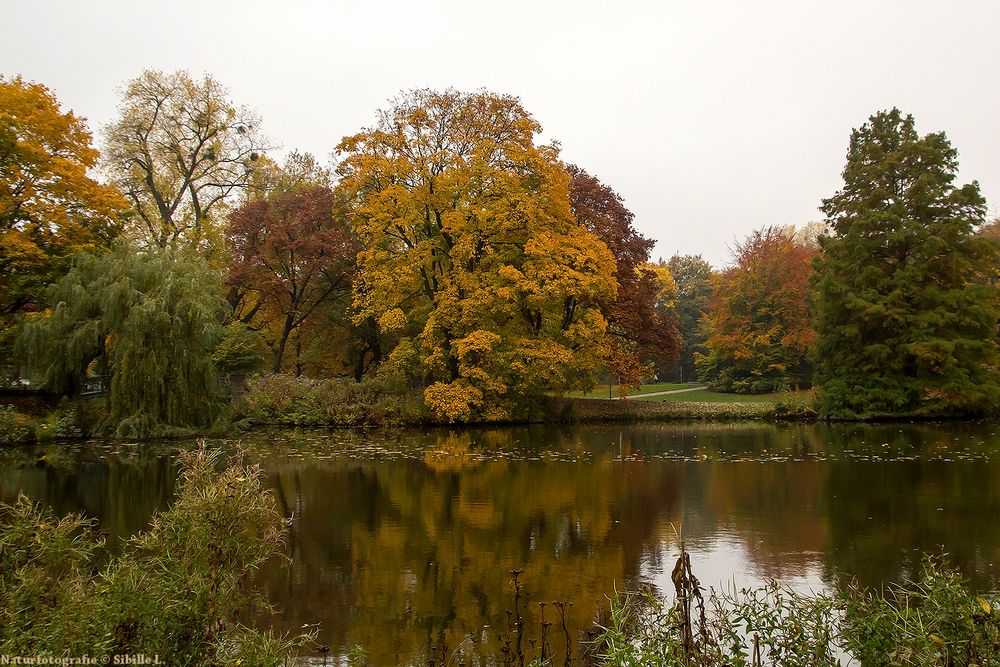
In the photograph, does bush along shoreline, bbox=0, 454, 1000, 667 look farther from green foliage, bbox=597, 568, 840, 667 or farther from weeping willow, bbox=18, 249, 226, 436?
weeping willow, bbox=18, 249, 226, 436

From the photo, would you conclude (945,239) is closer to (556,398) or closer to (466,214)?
(556,398)

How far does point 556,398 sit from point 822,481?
18.6 m

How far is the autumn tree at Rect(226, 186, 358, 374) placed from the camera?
32.2m

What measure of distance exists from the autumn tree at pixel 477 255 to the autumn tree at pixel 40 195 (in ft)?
31.8

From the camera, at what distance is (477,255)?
2942 cm

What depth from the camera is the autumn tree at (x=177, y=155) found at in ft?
113

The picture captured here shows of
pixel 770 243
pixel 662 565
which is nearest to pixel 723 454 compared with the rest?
pixel 662 565

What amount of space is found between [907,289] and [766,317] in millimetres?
14817

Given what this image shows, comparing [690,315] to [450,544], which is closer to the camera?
[450,544]

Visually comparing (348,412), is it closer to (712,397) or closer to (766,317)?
(712,397)

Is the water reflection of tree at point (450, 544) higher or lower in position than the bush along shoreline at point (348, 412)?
lower

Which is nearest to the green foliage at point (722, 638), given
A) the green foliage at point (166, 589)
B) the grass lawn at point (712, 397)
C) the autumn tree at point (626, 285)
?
the green foliage at point (166, 589)

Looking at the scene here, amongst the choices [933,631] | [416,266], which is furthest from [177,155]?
[933,631]

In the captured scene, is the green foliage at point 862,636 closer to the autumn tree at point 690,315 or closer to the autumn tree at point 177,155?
the autumn tree at point 177,155
